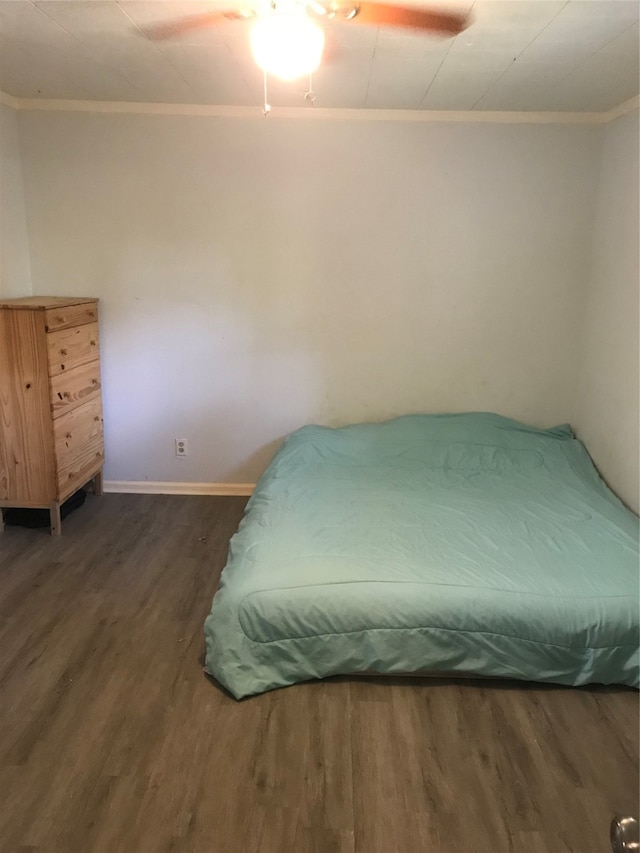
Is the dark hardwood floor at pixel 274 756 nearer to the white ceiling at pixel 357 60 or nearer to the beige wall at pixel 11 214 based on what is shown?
the beige wall at pixel 11 214

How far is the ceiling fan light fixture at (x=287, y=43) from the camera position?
1.61 meters

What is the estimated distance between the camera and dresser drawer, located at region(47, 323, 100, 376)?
2.91 meters

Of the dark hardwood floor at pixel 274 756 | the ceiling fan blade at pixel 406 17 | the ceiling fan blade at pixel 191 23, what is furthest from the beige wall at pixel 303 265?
the dark hardwood floor at pixel 274 756

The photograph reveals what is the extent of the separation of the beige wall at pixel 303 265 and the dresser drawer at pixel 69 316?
15cm

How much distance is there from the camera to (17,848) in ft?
4.79

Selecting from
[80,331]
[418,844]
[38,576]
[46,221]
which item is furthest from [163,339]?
[418,844]

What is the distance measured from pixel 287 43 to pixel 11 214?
7.42 ft

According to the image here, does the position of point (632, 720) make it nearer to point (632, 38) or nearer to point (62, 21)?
point (632, 38)

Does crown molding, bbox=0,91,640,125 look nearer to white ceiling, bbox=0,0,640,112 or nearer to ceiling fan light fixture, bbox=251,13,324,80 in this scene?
white ceiling, bbox=0,0,640,112

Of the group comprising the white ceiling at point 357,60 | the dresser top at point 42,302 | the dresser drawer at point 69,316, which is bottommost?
the dresser drawer at point 69,316

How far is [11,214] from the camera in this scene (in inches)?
127

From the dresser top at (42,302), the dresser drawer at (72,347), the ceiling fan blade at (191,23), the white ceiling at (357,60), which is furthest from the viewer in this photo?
the dresser drawer at (72,347)

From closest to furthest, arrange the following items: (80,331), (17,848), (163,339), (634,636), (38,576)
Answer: (17,848)
(634,636)
(38,576)
(80,331)
(163,339)

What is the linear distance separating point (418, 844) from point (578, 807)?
0.46 metres
